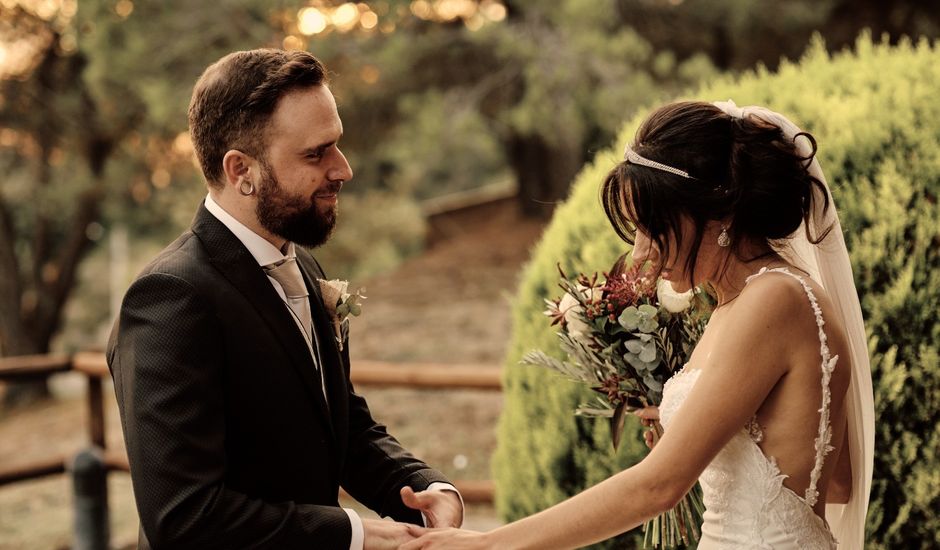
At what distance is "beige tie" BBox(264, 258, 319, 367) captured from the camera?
2508mm

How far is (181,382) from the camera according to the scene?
2.13 metres

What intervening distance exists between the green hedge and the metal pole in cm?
321


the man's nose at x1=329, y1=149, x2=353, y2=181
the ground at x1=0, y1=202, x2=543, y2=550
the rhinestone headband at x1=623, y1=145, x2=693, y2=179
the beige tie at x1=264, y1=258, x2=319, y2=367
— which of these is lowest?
the ground at x1=0, y1=202, x2=543, y2=550

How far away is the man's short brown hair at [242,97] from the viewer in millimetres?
2322

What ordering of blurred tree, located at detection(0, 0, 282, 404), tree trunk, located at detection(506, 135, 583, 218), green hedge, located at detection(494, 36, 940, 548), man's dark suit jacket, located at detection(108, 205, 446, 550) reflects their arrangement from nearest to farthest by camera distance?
man's dark suit jacket, located at detection(108, 205, 446, 550) → green hedge, located at detection(494, 36, 940, 548) → blurred tree, located at detection(0, 0, 282, 404) → tree trunk, located at detection(506, 135, 583, 218)

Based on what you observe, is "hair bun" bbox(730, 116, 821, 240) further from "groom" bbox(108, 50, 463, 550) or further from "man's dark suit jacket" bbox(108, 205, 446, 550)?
"man's dark suit jacket" bbox(108, 205, 446, 550)

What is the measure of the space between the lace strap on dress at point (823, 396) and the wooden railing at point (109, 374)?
12.4 feet

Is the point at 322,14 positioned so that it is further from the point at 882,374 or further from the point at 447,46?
the point at 882,374

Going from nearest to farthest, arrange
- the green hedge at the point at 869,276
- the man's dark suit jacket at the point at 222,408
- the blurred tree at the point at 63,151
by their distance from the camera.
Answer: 1. the man's dark suit jacket at the point at 222,408
2. the green hedge at the point at 869,276
3. the blurred tree at the point at 63,151

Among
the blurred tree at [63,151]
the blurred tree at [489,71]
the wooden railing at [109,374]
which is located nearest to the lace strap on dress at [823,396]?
the wooden railing at [109,374]

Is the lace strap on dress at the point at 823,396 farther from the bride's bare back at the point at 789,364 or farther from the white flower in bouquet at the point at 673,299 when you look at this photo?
the white flower in bouquet at the point at 673,299

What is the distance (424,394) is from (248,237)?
30.3 feet

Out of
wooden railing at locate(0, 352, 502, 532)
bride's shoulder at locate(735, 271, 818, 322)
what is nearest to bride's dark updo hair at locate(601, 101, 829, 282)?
bride's shoulder at locate(735, 271, 818, 322)

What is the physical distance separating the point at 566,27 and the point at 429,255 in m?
8.17
